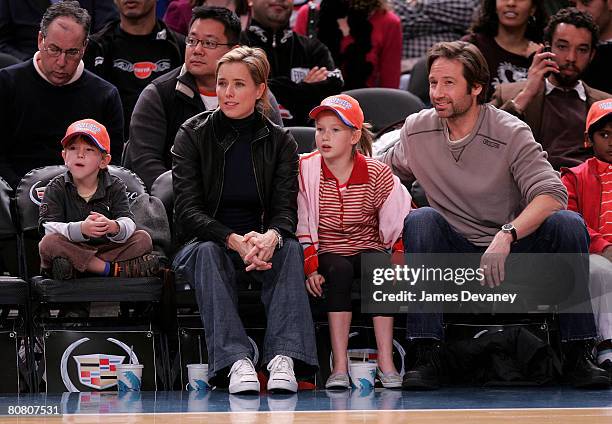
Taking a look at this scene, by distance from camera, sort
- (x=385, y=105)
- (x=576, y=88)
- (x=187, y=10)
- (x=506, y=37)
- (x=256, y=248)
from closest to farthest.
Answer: (x=256, y=248) → (x=576, y=88) → (x=385, y=105) → (x=506, y=37) → (x=187, y=10)

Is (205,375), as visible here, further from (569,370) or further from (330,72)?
(330,72)

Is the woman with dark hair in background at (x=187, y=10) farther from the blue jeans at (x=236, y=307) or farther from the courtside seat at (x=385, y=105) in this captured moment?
the blue jeans at (x=236, y=307)

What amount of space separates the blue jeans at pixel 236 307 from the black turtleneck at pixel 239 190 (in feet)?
0.88

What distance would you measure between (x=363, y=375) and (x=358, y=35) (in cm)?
291

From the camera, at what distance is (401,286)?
462 centimetres

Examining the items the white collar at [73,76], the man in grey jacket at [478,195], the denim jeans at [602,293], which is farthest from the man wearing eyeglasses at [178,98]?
the denim jeans at [602,293]

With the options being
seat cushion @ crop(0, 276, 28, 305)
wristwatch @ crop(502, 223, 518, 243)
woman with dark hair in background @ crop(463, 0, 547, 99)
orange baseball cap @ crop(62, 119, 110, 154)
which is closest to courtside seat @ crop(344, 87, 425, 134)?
woman with dark hair in background @ crop(463, 0, 547, 99)

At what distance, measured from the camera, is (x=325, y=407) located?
392 centimetres

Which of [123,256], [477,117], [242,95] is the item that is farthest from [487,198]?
[123,256]

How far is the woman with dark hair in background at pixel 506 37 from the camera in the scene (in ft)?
21.1

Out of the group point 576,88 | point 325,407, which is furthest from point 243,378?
point 576,88

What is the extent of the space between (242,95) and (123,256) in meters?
0.80

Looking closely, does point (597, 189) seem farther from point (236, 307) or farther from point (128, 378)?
point (128, 378)

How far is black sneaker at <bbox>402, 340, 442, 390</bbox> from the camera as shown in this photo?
4438 mm
